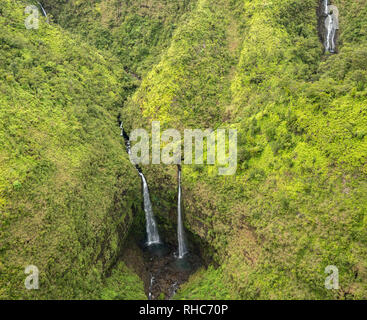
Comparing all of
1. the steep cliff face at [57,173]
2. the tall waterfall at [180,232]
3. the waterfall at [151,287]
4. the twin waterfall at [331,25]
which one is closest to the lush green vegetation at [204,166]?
the steep cliff face at [57,173]

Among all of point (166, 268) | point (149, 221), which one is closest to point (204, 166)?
point (149, 221)

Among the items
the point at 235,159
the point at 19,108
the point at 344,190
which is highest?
the point at 19,108

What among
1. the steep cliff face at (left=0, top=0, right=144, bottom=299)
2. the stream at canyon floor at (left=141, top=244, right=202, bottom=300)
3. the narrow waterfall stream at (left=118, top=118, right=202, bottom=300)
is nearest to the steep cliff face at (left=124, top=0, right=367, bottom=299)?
the narrow waterfall stream at (left=118, top=118, right=202, bottom=300)

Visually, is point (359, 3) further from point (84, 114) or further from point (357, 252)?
point (84, 114)

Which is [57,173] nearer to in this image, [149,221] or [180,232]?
[149,221]

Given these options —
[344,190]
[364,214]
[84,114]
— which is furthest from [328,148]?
[84,114]

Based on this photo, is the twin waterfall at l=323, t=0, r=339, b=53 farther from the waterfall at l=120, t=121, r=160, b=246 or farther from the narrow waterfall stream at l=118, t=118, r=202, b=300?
the waterfall at l=120, t=121, r=160, b=246
